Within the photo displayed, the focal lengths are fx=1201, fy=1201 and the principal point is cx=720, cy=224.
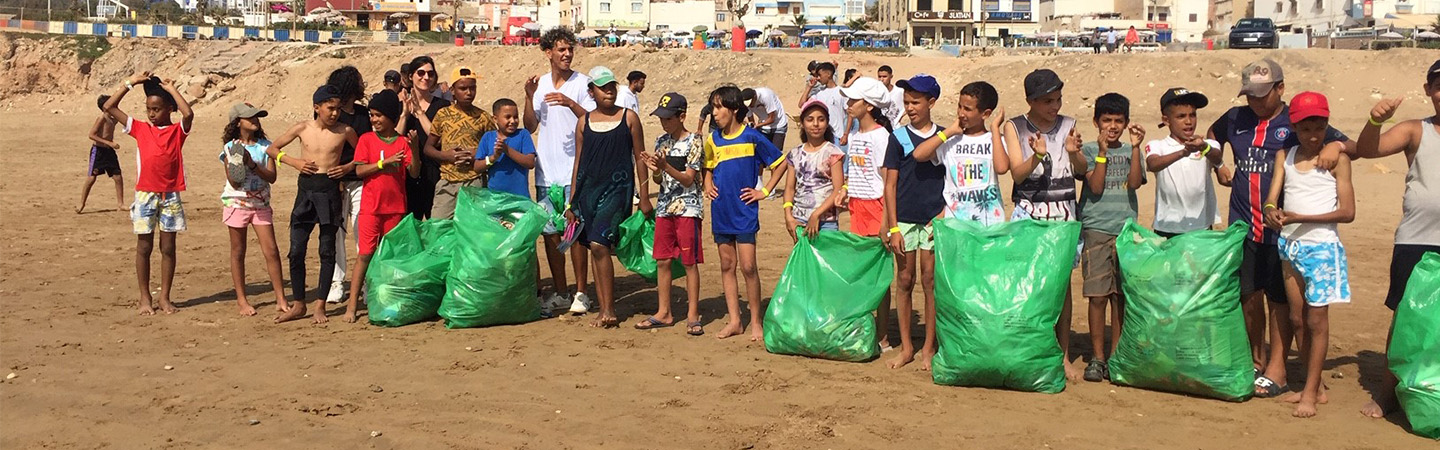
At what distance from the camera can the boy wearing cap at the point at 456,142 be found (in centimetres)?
741

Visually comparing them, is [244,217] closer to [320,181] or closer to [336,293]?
[320,181]

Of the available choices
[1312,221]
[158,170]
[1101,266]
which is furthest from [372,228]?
[1312,221]

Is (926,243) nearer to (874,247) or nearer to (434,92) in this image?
(874,247)

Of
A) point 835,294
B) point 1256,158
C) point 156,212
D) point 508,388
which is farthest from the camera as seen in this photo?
point 156,212

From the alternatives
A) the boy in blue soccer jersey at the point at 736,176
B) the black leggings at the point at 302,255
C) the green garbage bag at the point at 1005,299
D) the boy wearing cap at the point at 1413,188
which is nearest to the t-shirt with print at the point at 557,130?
the boy in blue soccer jersey at the point at 736,176

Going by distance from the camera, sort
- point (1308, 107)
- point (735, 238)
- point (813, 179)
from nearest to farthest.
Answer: point (1308, 107)
point (813, 179)
point (735, 238)

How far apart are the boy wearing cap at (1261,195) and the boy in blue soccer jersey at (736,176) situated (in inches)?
92.1

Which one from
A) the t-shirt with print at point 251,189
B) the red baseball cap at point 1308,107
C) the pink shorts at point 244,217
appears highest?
the red baseball cap at point 1308,107

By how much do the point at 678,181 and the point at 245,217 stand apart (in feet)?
9.10

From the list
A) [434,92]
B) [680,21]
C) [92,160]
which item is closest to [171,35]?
[680,21]

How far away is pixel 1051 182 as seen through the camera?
5.72 m

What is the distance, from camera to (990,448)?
4.81m

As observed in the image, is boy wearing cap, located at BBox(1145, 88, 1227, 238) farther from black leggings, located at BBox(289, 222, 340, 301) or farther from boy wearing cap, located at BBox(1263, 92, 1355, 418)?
black leggings, located at BBox(289, 222, 340, 301)

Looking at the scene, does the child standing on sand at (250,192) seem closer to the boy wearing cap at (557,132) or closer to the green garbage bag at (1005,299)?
the boy wearing cap at (557,132)
